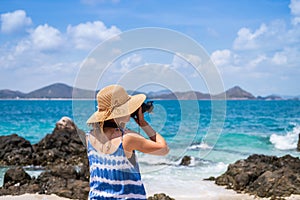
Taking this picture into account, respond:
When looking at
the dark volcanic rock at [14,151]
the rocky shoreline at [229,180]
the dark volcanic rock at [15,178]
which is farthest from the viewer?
the dark volcanic rock at [14,151]

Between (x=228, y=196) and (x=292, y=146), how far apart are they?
15172 mm

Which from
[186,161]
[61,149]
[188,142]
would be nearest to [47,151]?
[61,149]

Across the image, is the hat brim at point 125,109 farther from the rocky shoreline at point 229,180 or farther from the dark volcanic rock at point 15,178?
the dark volcanic rock at point 15,178

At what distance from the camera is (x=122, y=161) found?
2836mm

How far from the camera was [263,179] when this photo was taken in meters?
8.48

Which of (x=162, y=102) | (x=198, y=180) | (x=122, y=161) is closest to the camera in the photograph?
(x=122, y=161)

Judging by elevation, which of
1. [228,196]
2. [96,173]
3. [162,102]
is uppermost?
[162,102]

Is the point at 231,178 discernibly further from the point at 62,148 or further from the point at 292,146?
the point at 292,146

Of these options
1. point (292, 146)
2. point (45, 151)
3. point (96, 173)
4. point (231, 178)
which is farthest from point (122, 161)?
point (292, 146)

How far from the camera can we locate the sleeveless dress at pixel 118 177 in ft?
9.34

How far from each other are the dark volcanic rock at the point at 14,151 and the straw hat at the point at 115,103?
12830 mm

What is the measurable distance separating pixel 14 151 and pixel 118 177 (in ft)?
46.3

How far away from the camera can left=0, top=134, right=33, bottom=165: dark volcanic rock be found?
15281mm

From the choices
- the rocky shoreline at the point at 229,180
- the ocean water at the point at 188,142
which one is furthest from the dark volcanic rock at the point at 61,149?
the rocky shoreline at the point at 229,180
